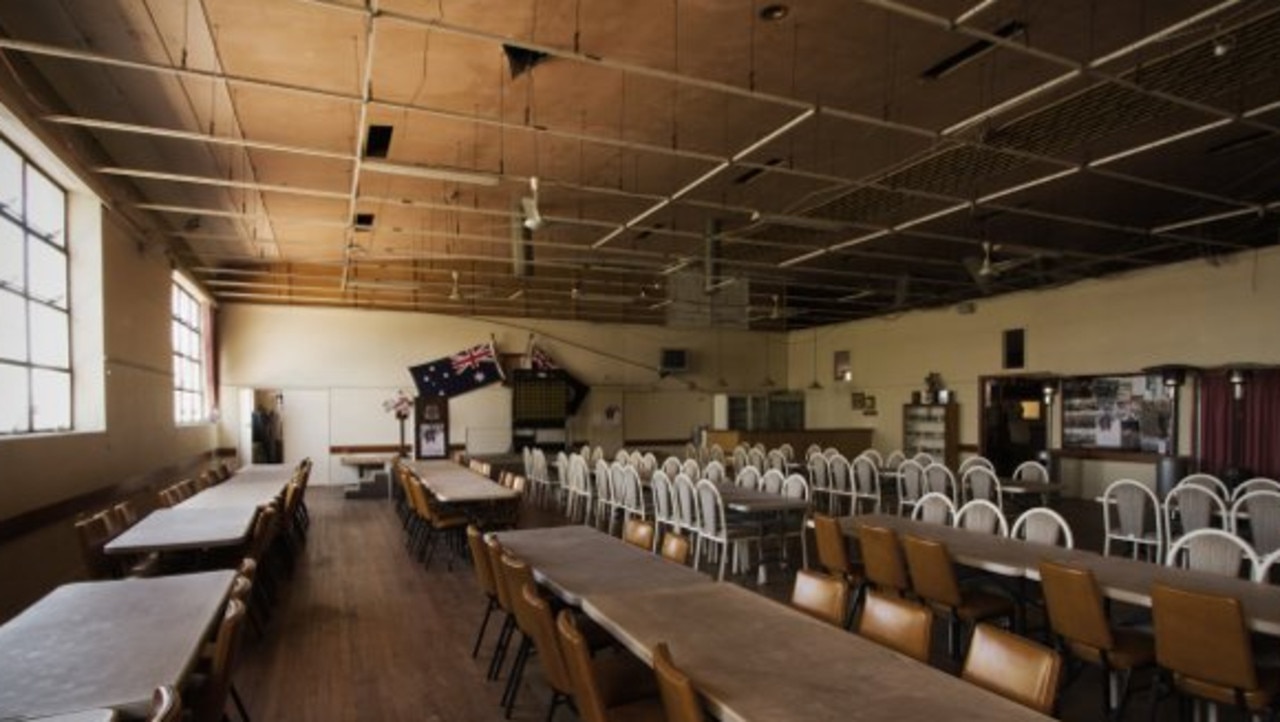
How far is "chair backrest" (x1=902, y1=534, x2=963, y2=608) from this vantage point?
3.68 meters

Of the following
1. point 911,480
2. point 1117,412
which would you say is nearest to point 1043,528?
point 911,480

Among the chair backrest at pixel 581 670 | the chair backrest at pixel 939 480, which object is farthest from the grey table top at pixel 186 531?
the chair backrest at pixel 939 480

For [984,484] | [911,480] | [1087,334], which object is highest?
[1087,334]

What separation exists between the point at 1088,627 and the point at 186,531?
515 cm

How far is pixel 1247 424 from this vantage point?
8984mm

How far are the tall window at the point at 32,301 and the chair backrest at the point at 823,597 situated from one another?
564cm

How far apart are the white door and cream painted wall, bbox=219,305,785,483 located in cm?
16

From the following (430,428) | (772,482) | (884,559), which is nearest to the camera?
(884,559)

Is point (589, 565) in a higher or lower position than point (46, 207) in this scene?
lower

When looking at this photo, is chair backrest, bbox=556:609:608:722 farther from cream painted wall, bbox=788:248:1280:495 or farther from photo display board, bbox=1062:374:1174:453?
photo display board, bbox=1062:374:1174:453

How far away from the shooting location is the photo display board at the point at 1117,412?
1015cm

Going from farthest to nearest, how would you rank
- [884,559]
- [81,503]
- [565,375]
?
[565,375] < [81,503] < [884,559]

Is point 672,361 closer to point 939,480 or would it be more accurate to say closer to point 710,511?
point 939,480

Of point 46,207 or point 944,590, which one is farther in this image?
point 46,207
